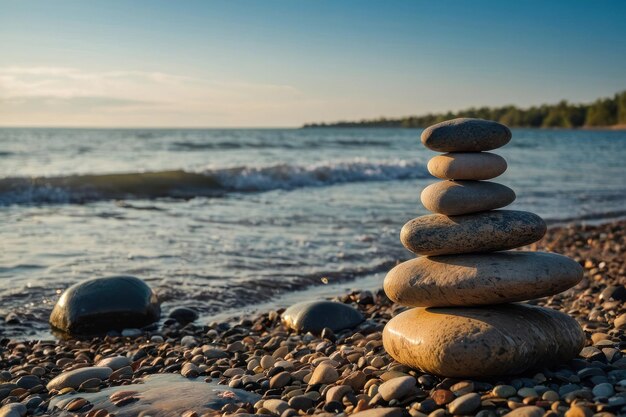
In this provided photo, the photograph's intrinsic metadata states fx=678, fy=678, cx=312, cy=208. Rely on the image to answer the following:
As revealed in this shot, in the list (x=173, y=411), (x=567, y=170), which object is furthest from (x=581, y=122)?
(x=173, y=411)

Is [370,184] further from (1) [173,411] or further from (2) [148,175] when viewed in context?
(1) [173,411]

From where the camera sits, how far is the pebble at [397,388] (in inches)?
170

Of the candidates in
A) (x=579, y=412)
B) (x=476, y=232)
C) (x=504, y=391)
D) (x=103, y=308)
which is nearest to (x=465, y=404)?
(x=504, y=391)

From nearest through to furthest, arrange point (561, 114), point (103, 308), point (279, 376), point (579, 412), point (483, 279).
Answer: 1. point (579, 412)
2. point (483, 279)
3. point (279, 376)
4. point (103, 308)
5. point (561, 114)

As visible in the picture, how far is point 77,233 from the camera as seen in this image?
12836 mm

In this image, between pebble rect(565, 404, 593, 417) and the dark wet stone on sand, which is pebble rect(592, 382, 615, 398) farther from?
the dark wet stone on sand

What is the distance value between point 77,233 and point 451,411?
33.8 ft

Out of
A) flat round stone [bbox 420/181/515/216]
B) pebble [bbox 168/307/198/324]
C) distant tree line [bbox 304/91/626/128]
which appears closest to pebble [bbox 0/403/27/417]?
pebble [bbox 168/307/198/324]

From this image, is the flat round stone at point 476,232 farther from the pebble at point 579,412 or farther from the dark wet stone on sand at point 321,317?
the dark wet stone on sand at point 321,317

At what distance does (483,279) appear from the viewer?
4727 millimetres

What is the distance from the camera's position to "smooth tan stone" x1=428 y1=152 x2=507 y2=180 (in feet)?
16.6

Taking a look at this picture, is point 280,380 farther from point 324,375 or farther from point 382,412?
point 382,412

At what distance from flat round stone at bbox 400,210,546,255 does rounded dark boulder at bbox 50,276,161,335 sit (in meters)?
3.72

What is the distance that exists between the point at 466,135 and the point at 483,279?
1.10 meters
